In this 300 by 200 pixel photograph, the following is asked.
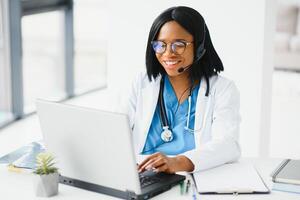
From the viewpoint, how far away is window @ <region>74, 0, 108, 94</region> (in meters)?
5.53

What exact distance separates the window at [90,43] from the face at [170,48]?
10.7 feet

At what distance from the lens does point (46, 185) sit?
1.80 meters

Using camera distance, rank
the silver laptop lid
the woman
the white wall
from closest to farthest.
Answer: the silver laptop lid, the woman, the white wall

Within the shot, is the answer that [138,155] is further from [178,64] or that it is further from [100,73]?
[100,73]

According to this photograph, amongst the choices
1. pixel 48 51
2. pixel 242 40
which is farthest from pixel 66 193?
pixel 48 51

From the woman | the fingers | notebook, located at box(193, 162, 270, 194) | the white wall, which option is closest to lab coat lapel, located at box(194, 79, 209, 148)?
the woman

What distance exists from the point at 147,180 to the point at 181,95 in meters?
0.58

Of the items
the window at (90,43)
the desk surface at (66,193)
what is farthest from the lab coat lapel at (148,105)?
the window at (90,43)

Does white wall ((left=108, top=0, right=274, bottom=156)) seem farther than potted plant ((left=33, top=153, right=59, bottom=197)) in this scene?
Yes

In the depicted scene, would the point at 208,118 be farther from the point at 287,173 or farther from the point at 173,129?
the point at 287,173

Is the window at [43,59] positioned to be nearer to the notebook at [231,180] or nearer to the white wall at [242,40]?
the white wall at [242,40]

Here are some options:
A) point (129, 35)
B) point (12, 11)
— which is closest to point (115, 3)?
point (129, 35)

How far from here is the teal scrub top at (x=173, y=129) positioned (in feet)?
7.48

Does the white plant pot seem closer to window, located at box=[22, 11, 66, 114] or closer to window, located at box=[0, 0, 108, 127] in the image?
window, located at box=[0, 0, 108, 127]
